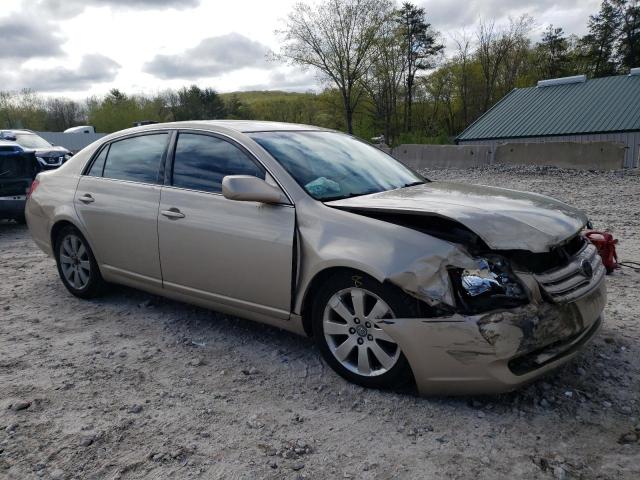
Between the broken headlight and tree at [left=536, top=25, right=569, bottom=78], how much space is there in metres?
51.7

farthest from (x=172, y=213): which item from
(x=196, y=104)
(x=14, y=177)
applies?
(x=196, y=104)

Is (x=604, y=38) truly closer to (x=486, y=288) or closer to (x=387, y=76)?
(x=387, y=76)

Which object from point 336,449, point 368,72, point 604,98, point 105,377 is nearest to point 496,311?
point 336,449

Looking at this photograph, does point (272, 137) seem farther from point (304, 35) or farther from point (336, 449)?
point (304, 35)

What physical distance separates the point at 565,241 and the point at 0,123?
2955 inches

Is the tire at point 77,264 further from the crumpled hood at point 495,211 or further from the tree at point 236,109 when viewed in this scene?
the tree at point 236,109

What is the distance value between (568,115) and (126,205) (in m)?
32.6

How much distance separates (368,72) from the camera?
43.2 metres

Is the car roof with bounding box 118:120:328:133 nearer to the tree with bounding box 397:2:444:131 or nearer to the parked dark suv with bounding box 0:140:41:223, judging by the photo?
the parked dark suv with bounding box 0:140:41:223

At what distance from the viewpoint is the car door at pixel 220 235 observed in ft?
11.1

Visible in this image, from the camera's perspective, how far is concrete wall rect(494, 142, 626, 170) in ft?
50.3

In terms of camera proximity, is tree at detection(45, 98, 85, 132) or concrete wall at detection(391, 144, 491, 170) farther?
tree at detection(45, 98, 85, 132)

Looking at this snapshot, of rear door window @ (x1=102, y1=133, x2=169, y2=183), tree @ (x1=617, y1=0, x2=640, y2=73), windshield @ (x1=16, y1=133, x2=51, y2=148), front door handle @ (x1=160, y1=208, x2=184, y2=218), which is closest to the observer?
front door handle @ (x1=160, y1=208, x2=184, y2=218)

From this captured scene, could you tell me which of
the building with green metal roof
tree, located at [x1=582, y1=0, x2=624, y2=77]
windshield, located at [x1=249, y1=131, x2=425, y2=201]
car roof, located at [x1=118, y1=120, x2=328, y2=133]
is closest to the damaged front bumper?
windshield, located at [x1=249, y1=131, x2=425, y2=201]
